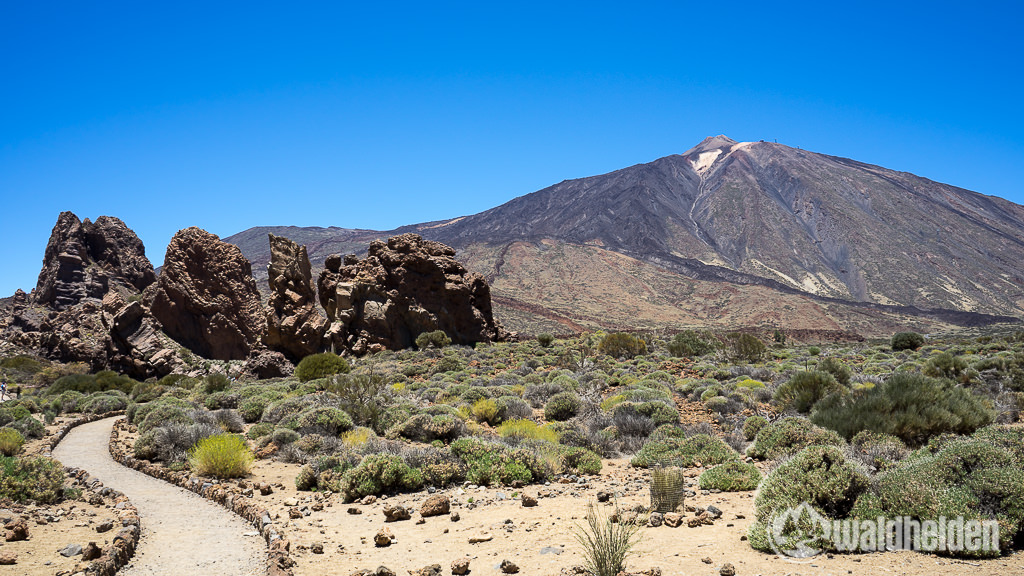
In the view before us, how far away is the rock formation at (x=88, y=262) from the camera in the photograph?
4422 centimetres

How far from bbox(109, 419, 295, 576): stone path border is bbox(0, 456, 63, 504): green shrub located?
1.68m

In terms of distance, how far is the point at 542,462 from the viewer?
8484mm

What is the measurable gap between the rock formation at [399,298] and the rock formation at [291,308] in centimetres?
79

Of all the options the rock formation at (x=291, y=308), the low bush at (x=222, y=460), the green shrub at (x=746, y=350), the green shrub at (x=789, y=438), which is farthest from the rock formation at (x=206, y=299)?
the green shrub at (x=789, y=438)

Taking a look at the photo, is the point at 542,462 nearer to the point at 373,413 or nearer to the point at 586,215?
the point at 373,413

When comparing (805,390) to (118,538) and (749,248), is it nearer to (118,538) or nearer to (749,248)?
(118,538)

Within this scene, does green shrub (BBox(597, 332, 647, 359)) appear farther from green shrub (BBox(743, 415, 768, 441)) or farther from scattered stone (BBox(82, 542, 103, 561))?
scattered stone (BBox(82, 542, 103, 561))

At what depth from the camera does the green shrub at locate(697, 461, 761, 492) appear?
7.27m

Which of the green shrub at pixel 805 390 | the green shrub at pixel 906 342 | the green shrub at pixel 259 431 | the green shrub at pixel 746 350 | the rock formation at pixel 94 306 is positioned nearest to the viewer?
the green shrub at pixel 805 390

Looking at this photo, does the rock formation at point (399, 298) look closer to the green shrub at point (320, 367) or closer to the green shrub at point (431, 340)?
the green shrub at point (431, 340)

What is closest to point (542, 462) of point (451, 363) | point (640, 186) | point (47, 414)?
point (451, 363)

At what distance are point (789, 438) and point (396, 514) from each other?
5980mm

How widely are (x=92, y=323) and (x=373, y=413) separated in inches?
1391

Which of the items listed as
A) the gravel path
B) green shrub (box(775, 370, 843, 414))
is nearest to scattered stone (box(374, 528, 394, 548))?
the gravel path
